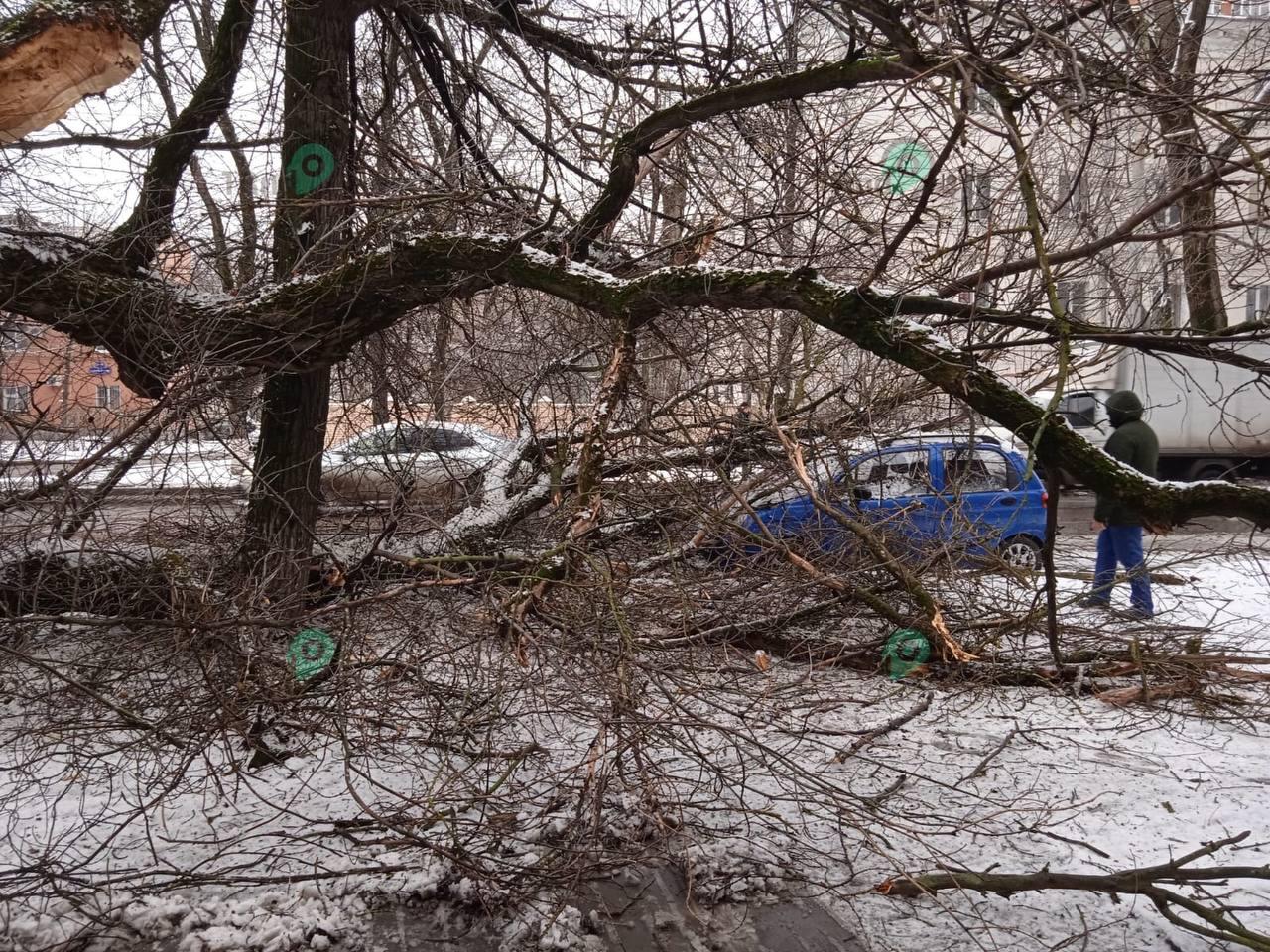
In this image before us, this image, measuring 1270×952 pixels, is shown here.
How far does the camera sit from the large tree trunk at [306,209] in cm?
547

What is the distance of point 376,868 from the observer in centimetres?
378

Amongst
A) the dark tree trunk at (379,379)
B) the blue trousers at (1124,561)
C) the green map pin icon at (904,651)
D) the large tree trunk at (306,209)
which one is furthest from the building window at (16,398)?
the blue trousers at (1124,561)

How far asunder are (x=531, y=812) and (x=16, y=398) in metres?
3.21

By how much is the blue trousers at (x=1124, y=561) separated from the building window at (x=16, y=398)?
5783 millimetres

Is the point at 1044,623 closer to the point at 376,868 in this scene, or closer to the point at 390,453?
the point at 376,868

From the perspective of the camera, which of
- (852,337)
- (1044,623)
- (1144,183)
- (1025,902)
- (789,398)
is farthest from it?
(789,398)

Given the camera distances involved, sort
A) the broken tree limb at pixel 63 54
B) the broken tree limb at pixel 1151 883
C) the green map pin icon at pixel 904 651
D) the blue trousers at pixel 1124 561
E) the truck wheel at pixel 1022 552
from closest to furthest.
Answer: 1. the broken tree limb at pixel 1151 883
2. the broken tree limb at pixel 63 54
3. the green map pin icon at pixel 904 651
4. the blue trousers at pixel 1124 561
5. the truck wheel at pixel 1022 552

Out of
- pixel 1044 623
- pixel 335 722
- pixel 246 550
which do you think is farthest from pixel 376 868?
pixel 1044 623

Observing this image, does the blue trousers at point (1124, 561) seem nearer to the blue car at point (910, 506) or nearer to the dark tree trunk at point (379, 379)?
the blue car at point (910, 506)

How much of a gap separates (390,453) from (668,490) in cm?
195

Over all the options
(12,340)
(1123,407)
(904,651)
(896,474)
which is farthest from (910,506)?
(12,340)

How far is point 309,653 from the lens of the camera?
385cm

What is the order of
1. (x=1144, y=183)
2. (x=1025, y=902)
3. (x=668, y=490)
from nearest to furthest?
(x=1025, y=902) < (x=668, y=490) < (x=1144, y=183)

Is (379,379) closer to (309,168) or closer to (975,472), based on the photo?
(309,168)
